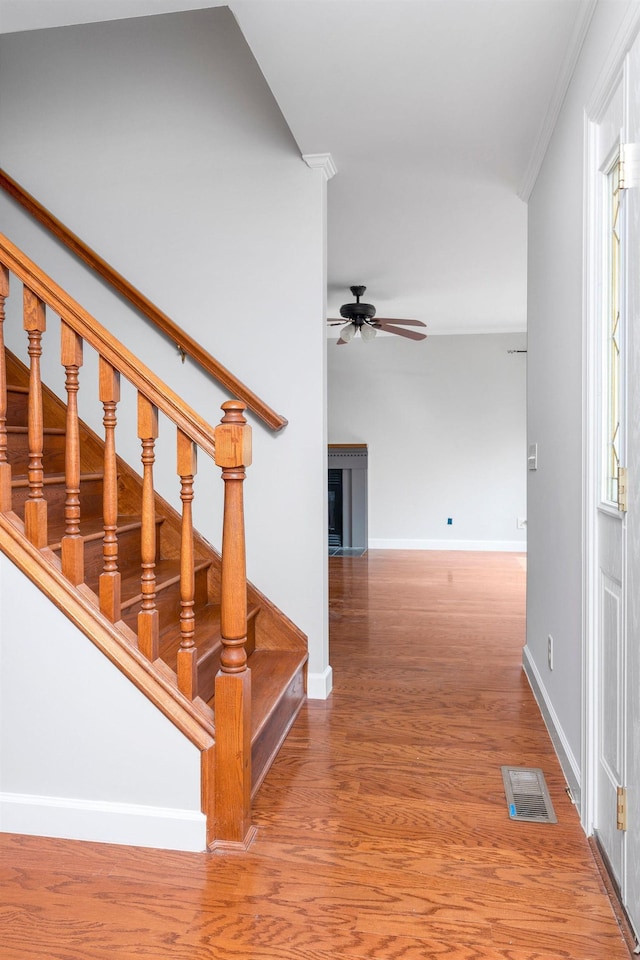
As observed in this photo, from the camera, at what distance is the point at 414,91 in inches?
93.6

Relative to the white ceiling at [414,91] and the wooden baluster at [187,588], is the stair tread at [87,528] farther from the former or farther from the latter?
the white ceiling at [414,91]

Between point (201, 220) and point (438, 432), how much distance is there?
4.86 meters

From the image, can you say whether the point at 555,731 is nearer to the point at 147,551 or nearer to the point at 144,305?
the point at 147,551

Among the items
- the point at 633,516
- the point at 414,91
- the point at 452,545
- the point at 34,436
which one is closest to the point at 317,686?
the point at 34,436

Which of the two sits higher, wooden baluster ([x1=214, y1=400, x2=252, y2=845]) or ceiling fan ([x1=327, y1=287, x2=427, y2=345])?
ceiling fan ([x1=327, y1=287, x2=427, y2=345])

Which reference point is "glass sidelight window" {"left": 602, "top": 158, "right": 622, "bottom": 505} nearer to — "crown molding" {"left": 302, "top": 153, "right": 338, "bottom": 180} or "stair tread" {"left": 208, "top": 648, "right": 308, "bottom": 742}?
"stair tread" {"left": 208, "top": 648, "right": 308, "bottom": 742}

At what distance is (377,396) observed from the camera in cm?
752

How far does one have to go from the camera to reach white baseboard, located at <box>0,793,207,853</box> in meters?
1.81

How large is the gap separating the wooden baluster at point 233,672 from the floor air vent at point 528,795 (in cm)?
81

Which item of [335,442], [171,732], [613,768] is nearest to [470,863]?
[613,768]

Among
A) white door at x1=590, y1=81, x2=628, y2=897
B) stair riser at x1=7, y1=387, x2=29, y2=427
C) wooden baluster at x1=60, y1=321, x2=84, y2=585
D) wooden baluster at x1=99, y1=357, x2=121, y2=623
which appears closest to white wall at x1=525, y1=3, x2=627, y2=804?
white door at x1=590, y1=81, x2=628, y2=897

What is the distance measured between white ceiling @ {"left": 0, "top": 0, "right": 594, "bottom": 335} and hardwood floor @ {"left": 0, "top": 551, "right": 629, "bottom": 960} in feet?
7.61

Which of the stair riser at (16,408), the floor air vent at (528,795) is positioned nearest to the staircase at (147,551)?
the floor air vent at (528,795)

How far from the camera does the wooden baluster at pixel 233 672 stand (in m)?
1.79
